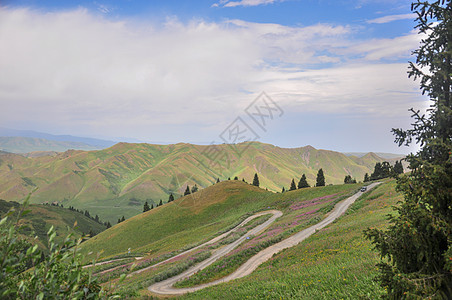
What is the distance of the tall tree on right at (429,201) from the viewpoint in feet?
18.8

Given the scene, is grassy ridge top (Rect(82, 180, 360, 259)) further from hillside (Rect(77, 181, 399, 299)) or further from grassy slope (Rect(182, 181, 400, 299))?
grassy slope (Rect(182, 181, 400, 299))

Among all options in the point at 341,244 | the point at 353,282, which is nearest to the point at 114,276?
the point at 341,244

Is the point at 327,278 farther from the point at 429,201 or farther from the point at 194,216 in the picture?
the point at 194,216

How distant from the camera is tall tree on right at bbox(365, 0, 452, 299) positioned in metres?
5.73

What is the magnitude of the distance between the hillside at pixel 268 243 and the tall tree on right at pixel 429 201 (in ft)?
8.66

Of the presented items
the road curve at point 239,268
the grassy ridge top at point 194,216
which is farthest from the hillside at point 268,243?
the road curve at point 239,268

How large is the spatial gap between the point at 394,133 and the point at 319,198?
5885 cm

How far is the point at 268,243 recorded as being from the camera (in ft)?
107

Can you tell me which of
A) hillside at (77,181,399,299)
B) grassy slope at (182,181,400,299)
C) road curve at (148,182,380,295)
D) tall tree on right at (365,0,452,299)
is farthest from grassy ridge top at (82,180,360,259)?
tall tree on right at (365,0,452,299)

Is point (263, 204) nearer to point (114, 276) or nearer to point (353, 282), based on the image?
point (114, 276)

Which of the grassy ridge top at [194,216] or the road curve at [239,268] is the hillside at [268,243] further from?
the road curve at [239,268]

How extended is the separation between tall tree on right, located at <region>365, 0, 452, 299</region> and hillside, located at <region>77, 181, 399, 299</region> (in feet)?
8.66

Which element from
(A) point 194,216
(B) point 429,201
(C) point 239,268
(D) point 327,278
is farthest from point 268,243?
(A) point 194,216

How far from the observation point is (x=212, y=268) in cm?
2820
